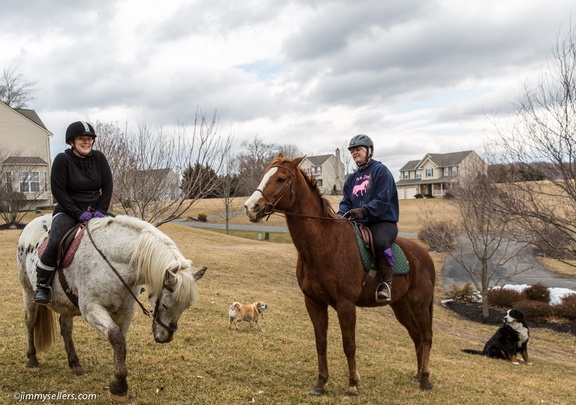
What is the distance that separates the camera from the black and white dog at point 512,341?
32.6 feet

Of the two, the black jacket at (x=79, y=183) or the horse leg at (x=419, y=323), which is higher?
the black jacket at (x=79, y=183)

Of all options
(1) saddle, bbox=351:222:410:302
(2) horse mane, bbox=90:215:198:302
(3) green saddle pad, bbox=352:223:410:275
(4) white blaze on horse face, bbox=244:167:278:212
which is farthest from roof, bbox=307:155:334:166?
(2) horse mane, bbox=90:215:198:302

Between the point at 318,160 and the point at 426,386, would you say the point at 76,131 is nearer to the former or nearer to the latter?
the point at 426,386

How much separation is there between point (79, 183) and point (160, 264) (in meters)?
1.60

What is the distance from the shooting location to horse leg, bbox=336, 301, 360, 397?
17.1 ft

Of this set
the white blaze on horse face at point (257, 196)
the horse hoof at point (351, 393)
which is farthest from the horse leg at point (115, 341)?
the horse hoof at point (351, 393)

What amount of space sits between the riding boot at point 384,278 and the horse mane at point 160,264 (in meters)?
2.38

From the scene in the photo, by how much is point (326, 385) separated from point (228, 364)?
1517 millimetres

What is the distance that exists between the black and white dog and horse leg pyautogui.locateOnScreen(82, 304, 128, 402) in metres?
8.53

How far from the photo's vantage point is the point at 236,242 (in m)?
31.9

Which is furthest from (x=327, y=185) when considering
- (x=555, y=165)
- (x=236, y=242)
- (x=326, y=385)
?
(x=326, y=385)

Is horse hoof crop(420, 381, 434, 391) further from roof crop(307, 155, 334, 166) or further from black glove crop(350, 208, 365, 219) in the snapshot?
roof crop(307, 155, 334, 166)

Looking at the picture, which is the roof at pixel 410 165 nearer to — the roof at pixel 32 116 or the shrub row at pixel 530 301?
the roof at pixel 32 116

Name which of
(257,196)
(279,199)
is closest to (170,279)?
(257,196)
